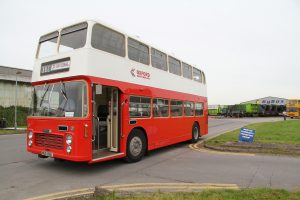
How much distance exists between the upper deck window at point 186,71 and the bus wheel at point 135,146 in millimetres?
4712

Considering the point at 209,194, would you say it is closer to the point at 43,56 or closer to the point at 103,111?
the point at 103,111

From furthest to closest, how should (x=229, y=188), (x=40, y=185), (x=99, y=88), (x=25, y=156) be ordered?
(x=25, y=156) < (x=99, y=88) < (x=40, y=185) < (x=229, y=188)

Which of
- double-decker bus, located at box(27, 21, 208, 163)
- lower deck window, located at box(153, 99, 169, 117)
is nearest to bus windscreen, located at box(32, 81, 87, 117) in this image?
double-decker bus, located at box(27, 21, 208, 163)

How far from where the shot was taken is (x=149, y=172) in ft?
24.6

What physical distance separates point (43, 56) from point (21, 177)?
3.52 m

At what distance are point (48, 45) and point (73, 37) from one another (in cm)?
114

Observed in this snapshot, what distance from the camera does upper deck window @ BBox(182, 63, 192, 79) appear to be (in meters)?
13.0

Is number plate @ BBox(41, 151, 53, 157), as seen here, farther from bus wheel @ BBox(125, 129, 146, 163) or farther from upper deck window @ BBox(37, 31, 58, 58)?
upper deck window @ BBox(37, 31, 58, 58)

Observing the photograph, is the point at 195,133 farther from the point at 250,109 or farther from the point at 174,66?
the point at 250,109

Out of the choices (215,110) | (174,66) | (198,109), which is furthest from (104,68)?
(215,110)

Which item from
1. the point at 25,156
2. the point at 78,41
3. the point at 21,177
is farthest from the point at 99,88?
the point at 25,156

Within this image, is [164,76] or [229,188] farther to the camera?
[164,76]

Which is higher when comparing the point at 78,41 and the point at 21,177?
the point at 78,41

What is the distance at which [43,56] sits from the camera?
8.36 m
